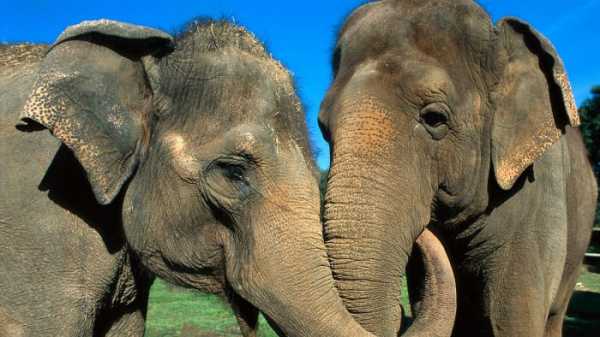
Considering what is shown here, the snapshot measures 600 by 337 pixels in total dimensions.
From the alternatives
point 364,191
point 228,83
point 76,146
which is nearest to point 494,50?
point 364,191

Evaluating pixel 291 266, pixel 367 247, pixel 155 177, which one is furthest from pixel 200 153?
pixel 367 247

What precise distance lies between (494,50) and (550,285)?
4.54ft

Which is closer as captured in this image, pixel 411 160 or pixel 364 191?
pixel 364 191

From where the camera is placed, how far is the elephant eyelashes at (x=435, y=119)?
321cm

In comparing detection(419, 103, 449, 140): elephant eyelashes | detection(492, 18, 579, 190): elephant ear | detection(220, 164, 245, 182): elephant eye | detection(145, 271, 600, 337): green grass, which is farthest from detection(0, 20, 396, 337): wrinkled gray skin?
detection(145, 271, 600, 337): green grass

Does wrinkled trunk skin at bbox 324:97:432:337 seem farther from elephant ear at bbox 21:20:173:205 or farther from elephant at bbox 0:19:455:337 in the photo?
elephant ear at bbox 21:20:173:205

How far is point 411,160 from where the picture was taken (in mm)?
3150

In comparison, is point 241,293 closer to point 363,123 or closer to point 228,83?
point 228,83

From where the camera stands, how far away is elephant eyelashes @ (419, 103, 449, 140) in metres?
3.21

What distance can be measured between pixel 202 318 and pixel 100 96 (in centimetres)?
482

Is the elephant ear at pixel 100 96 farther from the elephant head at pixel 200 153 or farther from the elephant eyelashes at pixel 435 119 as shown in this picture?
the elephant eyelashes at pixel 435 119

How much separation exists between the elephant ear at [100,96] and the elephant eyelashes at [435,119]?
55.8 inches

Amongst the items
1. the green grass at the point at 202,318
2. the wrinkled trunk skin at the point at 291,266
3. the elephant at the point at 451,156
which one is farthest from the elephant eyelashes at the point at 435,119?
the green grass at the point at 202,318

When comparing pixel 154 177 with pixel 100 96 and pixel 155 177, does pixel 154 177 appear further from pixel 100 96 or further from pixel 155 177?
pixel 100 96
